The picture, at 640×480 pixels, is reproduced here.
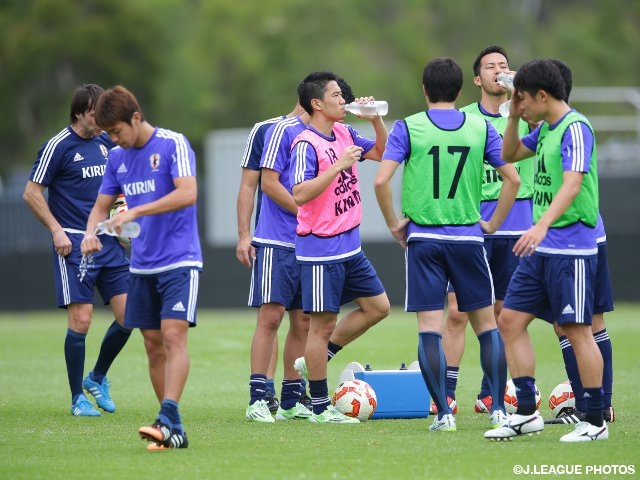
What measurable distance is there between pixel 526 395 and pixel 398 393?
5.27 ft

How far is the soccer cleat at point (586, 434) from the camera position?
782 centimetres

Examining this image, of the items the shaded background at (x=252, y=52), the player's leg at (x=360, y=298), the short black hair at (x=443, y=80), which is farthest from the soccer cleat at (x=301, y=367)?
the shaded background at (x=252, y=52)

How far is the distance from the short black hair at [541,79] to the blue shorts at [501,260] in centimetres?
208

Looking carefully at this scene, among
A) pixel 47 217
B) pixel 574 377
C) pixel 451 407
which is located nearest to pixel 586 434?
pixel 574 377

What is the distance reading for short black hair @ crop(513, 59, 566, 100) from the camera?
7914mm

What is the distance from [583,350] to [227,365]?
6.76 metres

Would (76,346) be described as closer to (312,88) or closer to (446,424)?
(312,88)

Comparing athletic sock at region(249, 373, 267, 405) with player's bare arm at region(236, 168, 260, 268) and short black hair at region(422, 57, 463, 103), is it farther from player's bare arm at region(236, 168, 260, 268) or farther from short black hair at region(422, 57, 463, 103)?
short black hair at region(422, 57, 463, 103)

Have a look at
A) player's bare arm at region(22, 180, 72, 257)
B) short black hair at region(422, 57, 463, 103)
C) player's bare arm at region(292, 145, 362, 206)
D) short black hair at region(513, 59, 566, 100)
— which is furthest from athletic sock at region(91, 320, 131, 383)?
short black hair at region(513, 59, 566, 100)

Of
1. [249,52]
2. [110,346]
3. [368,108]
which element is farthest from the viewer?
[249,52]

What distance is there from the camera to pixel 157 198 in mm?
7887

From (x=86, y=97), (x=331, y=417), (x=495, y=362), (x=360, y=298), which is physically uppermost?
(x=86, y=97)

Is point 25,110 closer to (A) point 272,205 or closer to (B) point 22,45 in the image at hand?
(B) point 22,45

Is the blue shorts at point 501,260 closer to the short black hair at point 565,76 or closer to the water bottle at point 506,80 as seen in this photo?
the water bottle at point 506,80
